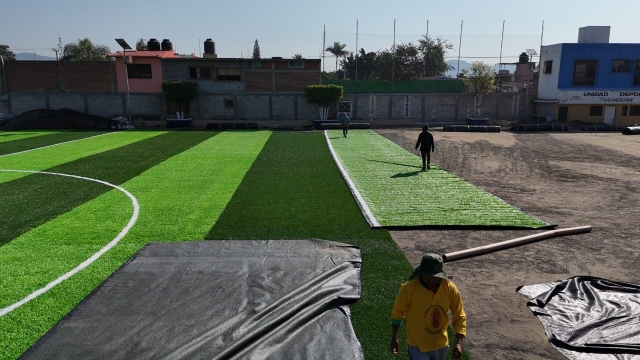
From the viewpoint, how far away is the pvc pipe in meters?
8.95

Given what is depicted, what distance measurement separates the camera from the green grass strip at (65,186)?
11.5 metres

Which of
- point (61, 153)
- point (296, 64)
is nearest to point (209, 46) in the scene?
point (296, 64)

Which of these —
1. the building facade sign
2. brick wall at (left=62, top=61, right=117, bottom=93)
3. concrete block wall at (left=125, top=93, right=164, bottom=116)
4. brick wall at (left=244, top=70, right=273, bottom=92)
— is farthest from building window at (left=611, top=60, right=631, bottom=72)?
brick wall at (left=62, top=61, right=117, bottom=93)

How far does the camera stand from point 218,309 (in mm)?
6633

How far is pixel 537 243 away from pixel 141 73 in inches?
1455

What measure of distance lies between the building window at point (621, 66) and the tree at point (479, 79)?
365 inches

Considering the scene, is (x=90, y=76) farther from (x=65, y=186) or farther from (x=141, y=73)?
(x=65, y=186)

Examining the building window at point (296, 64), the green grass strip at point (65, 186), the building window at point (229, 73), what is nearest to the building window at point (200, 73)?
the building window at point (229, 73)

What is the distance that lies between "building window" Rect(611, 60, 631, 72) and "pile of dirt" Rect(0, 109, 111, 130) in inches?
1636

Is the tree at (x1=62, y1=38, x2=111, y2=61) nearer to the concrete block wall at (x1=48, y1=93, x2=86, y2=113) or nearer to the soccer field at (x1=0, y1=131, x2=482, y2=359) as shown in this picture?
the concrete block wall at (x1=48, y1=93, x2=86, y2=113)

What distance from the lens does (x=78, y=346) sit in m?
5.68

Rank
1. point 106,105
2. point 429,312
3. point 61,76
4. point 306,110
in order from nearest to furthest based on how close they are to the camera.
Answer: point 429,312
point 106,105
point 306,110
point 61,76

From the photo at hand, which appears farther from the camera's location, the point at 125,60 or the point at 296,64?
the point at 296,64

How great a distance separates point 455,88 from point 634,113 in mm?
15133
